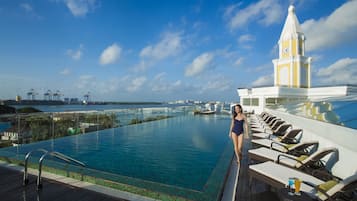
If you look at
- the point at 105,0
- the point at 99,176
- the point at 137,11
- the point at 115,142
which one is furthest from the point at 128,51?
the point at 99,176

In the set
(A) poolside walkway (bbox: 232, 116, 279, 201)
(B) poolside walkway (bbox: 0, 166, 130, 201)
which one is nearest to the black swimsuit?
(A) poolside walkway (bbox: 232, 116, 279, 201)

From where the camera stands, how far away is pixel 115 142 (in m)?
6.99

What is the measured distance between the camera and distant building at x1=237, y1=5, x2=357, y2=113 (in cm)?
1773

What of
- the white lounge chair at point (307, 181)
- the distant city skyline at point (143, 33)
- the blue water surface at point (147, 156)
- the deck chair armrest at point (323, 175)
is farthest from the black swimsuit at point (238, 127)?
the distant city skyline at point (143, 33)

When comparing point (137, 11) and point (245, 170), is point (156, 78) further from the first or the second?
point (245, 170)

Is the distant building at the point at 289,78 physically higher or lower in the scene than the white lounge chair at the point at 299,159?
higher

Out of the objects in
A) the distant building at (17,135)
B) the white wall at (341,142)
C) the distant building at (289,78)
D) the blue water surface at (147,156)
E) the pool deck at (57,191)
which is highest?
the distant building at (289,78)

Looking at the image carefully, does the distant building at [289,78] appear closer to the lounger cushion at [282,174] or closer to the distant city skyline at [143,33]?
the distant city skyline at [143,33]

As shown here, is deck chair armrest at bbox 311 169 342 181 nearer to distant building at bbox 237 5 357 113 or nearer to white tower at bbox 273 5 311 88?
distant building at bbox 237 5 357 113

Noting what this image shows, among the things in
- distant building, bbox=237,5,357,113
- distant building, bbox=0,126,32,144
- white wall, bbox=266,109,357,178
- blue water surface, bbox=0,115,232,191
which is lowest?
blue water surface, bbox=0,115,232,191

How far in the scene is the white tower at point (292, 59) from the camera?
65.3 feet

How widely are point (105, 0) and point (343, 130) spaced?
10720 millimetres

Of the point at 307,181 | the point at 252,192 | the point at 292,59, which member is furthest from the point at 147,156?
the point at 292,59

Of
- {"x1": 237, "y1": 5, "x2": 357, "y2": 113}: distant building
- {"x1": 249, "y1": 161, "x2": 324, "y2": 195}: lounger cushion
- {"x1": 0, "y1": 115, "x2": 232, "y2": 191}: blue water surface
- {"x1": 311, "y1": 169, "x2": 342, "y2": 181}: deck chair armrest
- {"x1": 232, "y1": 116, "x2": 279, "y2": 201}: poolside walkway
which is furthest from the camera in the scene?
{"x1": 237, "y1": 5, "x2": 357, "y2": 113}: distant building
